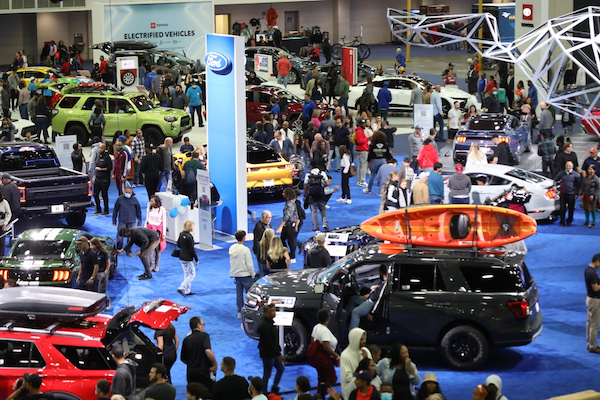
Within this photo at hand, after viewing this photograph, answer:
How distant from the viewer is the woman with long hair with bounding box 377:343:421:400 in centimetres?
998

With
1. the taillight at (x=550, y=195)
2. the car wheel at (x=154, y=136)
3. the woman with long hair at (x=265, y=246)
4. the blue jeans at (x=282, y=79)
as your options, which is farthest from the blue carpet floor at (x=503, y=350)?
the blue jeans at (x=282, y=79)

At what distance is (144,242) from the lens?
16.4m

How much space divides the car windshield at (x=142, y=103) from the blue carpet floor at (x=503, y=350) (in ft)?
25.4

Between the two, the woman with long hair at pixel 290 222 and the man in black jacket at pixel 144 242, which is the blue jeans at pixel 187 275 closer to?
the man in black jacket at pixel 144 242

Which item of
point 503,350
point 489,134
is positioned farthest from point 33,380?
point 489,134

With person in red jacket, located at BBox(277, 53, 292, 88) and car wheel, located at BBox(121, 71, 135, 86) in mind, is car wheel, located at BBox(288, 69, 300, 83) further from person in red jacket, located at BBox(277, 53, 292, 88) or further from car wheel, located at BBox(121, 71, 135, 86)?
car wheel, located at BBox(121, 71, 135, 86)

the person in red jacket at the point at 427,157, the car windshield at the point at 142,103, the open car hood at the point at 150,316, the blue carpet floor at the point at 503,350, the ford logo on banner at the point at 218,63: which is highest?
the ford logo on banner at the point at 218,63

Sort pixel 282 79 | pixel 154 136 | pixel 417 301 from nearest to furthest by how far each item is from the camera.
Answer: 1. pixel 417 301
2. pixel 154 136
3. pixel 282 79

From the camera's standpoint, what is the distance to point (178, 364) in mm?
12828

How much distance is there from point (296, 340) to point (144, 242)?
4.68 m

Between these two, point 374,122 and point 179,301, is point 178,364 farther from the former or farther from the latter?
point 374,122

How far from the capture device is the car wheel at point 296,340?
12.7m

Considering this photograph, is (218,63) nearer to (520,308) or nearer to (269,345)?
(269,345)

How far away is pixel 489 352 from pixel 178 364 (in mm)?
4289
